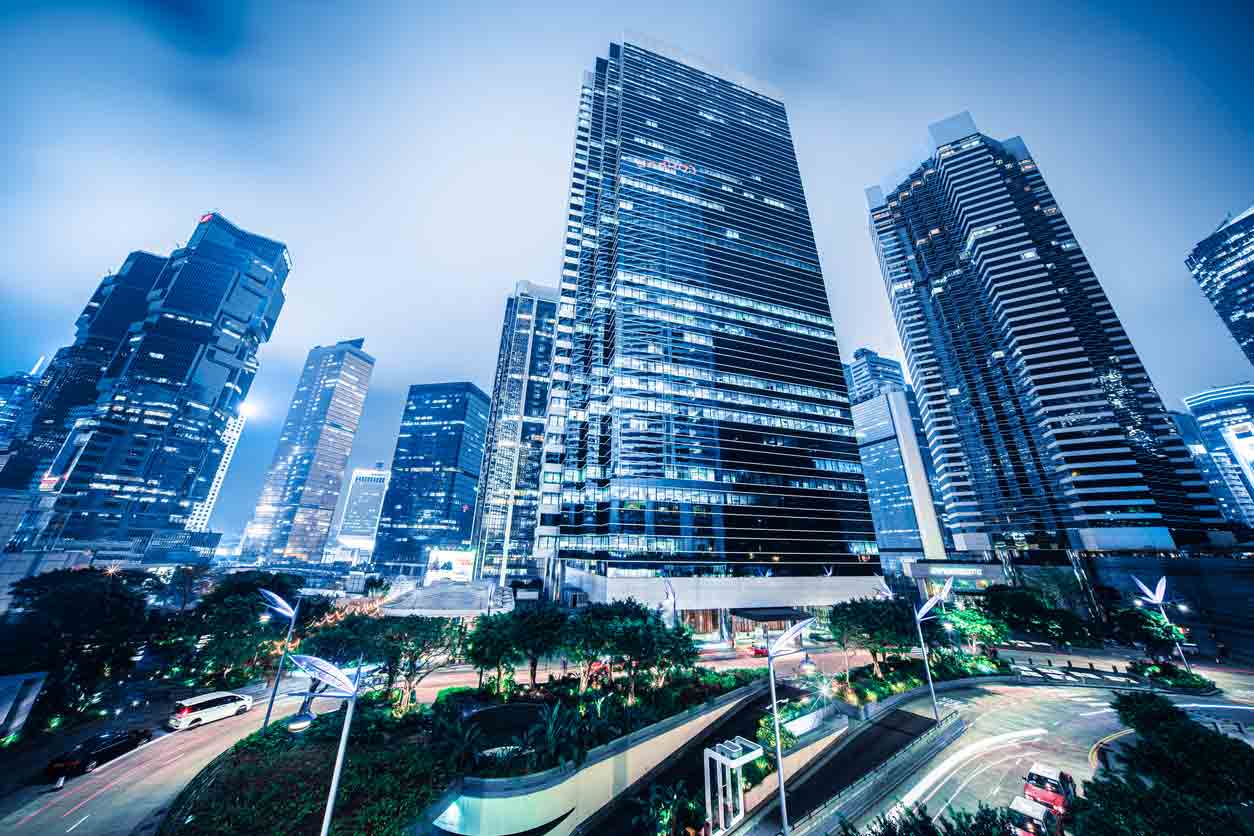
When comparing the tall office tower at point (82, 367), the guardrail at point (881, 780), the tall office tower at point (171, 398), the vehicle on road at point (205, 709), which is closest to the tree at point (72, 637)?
the vehicle on road at point (205, 709)

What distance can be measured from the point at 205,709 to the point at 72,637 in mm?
12228

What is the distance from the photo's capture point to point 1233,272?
130 meters

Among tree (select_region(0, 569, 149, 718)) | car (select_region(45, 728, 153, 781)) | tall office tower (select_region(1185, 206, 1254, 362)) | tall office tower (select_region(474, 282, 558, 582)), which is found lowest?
car (select_region(45, 728, 153, 781))

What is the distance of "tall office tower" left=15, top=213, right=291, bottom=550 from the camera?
124 m

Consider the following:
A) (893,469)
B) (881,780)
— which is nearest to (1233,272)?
(893,469)

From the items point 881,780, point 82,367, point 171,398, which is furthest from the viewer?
point 82,367

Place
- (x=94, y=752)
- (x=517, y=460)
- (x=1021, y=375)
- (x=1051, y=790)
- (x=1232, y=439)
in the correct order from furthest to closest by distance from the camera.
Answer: (x=1232, y=439) → (x=517, y=460) → (x=1021, y=375) → (x=94, y=752) → (x=1051, y=790)

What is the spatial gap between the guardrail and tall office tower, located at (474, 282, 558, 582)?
4131 inches

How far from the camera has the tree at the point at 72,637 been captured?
26.9 metres

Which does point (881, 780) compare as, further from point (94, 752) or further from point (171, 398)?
point (171, 398)

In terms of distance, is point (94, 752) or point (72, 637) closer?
point (94, 752)

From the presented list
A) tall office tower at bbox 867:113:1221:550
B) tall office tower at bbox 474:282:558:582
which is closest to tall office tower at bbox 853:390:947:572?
tall office tower at bbox 867:113:1221:550

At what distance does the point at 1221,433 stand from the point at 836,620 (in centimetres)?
28995

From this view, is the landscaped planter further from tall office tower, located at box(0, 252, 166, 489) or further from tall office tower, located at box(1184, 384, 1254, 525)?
tall office tower, located at box(1184, 384, 1254, 525)
